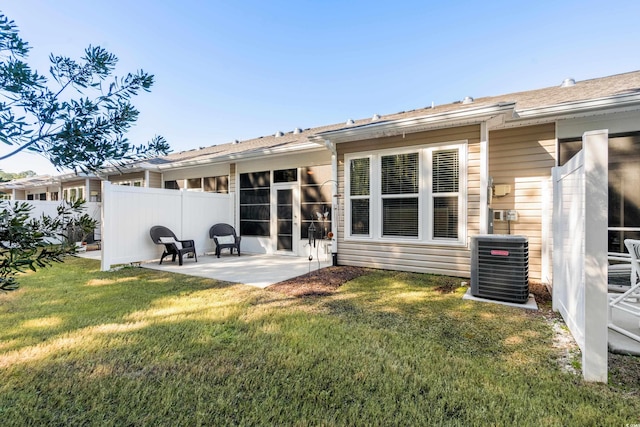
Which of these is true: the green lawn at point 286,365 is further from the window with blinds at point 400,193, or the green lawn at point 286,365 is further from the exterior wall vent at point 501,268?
the window with blinds at point 400,193

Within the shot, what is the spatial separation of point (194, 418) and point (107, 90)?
2.06 metres

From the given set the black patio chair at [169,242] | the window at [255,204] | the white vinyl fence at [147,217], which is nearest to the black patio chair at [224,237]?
the white vinyl fence at [147,217]

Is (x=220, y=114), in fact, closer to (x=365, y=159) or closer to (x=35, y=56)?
(x=365, y=159)

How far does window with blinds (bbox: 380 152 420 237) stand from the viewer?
6086mm

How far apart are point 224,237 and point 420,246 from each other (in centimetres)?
Answer: 572

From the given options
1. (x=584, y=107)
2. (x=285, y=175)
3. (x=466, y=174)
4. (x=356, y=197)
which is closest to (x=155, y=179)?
(x=285, y=175)

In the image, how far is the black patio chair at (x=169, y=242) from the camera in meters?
7.50

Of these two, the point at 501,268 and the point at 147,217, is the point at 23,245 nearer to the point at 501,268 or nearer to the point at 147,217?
the point at 501,268

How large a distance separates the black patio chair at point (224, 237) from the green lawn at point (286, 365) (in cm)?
421

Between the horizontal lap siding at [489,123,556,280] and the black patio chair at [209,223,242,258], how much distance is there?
22.4ft

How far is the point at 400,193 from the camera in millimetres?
6203

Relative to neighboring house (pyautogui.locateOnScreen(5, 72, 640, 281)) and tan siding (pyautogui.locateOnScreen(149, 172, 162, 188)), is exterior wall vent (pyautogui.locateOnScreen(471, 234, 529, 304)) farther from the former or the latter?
tan siding (pyautogui.locateOnScreen(149, 172, 162, 188))

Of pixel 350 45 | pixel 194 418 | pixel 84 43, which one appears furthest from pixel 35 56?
pixel 350 45

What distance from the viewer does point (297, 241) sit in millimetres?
8672
